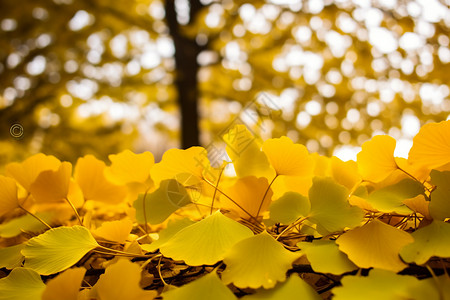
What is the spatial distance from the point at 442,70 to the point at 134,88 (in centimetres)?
237

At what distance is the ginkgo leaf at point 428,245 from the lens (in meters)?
0.18

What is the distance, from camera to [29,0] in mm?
2207

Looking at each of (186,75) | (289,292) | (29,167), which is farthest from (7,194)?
(186,75)

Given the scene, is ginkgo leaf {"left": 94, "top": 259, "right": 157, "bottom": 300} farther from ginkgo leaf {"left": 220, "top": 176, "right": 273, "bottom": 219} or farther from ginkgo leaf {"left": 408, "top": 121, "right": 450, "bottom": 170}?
ginkgo leaf {"left": 408, "top": 121, "right": 450, "bottom": 170}

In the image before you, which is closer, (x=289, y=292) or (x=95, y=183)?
(x=289, y=292)

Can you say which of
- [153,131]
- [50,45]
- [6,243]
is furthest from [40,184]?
[153,131]

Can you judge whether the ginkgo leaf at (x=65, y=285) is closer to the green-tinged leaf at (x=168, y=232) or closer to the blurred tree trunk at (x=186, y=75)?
the green-tinged leaf at (x=168, y=232)

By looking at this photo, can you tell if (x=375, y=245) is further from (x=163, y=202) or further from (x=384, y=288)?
(x=163, y=202)

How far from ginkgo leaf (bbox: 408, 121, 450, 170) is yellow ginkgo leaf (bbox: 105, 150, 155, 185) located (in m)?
0.21

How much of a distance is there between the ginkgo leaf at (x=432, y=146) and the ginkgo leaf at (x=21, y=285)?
10.4 inches

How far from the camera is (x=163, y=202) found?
0.27 metres

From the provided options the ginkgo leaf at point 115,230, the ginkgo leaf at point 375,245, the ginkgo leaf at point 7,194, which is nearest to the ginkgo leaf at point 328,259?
the ginkgo leaf at point 375,245

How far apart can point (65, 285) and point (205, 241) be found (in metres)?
0.08

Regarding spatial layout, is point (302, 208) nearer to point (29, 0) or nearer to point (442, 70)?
point (442, 70)
